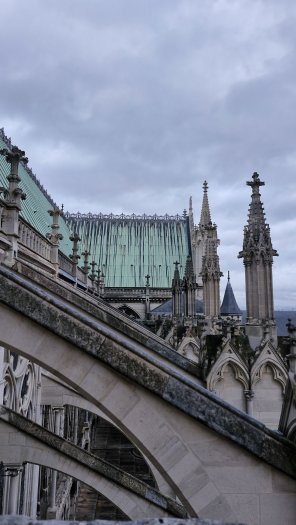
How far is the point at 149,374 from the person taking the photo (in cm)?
400

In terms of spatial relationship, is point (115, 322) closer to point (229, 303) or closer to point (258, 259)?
point (258, 259)

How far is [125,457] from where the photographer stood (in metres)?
26.8

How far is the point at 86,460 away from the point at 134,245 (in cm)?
5279

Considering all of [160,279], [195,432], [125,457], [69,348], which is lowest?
[125,457]

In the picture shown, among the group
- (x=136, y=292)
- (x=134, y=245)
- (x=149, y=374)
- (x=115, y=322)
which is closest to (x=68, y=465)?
(x=115, y=322)

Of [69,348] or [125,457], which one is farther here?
[125,457]

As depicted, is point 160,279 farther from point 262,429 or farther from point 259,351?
point 262,429

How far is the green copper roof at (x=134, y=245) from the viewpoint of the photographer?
189 ft

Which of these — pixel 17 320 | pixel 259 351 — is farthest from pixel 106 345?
pixel 259 351

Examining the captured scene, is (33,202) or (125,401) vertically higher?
(33,202)

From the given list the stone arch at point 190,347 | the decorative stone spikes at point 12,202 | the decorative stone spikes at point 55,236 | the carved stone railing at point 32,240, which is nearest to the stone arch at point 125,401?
the decorative stone spikes at point 12,202

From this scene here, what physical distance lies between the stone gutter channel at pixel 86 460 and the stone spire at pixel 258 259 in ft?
18.3

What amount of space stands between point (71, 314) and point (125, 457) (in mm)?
24991

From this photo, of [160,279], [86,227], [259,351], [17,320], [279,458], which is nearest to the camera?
[279,458]
